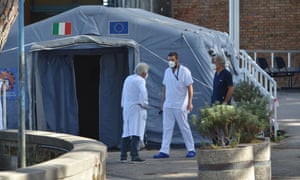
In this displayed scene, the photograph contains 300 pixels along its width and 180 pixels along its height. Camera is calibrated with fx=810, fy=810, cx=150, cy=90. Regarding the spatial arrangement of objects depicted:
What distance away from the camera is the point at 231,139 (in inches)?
392

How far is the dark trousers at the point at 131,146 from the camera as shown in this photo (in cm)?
1354

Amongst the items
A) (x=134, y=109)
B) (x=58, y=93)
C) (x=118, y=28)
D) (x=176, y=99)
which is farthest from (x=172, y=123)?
(x=58, y=93)

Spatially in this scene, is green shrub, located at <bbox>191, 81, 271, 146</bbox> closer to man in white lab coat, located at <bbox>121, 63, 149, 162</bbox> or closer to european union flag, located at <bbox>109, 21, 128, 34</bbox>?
man in white lab coat, located at <bbox>121, 63, 149, 162</bbox>

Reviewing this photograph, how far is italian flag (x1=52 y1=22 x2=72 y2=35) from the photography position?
16422 millimetres

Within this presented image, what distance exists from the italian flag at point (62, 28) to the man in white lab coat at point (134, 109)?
10.6 feet

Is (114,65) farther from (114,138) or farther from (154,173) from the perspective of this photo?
(154,173)

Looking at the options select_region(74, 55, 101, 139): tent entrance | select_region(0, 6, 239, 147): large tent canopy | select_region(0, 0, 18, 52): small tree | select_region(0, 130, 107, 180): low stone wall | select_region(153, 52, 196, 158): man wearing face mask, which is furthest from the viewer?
select_region(74, 55, 101, 139): tent entrance

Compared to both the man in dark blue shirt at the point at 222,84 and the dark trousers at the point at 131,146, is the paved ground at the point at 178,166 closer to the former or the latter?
the dark trousers at the point at 131,146

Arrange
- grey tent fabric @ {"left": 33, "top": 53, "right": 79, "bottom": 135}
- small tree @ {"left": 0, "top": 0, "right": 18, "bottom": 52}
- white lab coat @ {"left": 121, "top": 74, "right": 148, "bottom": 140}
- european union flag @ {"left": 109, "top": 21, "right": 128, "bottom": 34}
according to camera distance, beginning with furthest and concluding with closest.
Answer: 1. grey tent fabric @ {"left": 33, "top": 53, "right": 79, "bottom": 135}
2. european union flag @ {"left": 109, "top": 21, "right": 128, "bottom": 34}
3. white lab coat @ {"left": 121, "top": 74, "right": 148, "bottom": 140}
4. small tree @ {"left": 0, "top": 0, "right": 18, "bottom": 52}

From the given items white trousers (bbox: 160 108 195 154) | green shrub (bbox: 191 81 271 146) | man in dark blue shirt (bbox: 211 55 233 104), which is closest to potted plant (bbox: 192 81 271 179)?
green shrub (bbox: 191 81 271 146)

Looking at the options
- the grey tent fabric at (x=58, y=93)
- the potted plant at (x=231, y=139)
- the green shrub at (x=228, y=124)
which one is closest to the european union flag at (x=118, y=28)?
the grey tent fabric at (x=58, y=93)

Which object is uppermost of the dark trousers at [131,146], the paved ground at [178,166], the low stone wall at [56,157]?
the low stone wall at [56,157]

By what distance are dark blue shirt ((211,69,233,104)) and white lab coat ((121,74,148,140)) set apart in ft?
3.92

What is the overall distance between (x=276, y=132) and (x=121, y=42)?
3703mm
